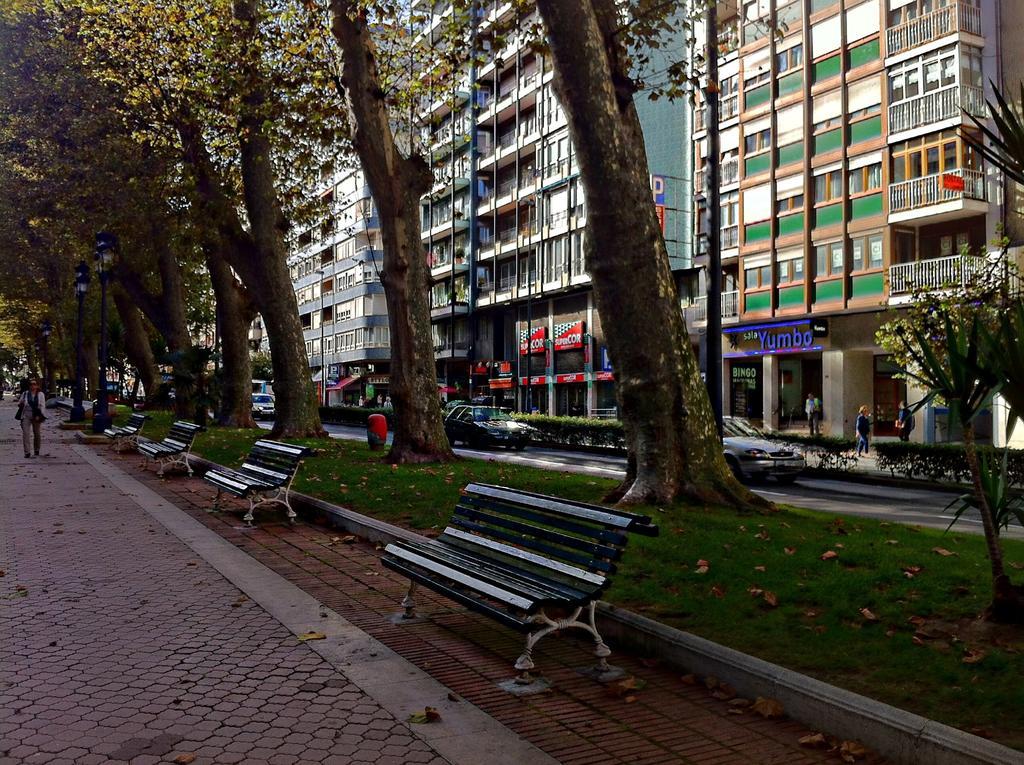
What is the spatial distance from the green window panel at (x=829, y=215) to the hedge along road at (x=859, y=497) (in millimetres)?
15215

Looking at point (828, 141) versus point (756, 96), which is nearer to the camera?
point (828, 141)

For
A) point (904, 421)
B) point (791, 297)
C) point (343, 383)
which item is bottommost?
point (343, 383)

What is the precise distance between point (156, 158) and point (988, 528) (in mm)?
24386

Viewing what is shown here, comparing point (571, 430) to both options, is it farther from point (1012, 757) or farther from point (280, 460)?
point (1012, 757)

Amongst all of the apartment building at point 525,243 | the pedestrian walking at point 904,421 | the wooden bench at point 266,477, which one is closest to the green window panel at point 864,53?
the apartment building at point 525,243

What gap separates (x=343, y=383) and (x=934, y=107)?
2191 inches

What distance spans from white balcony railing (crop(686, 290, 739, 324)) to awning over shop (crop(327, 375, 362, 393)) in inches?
1488

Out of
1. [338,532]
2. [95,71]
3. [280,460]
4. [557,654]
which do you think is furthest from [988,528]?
[95,71]

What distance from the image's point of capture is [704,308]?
4381cm

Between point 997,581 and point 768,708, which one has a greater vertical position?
point 997,581

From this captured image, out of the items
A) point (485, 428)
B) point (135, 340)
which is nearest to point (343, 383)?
point (135, 340)

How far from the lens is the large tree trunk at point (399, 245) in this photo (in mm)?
15422

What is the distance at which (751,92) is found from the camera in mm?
39906

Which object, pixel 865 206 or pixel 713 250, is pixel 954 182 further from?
pixel 713 250
